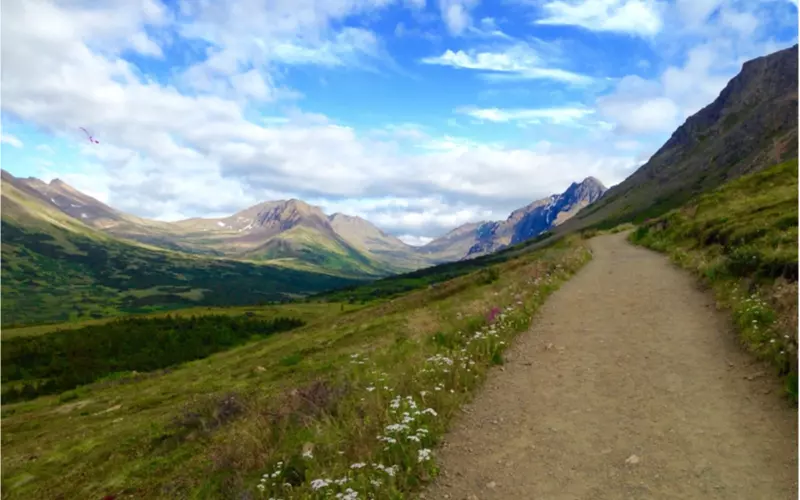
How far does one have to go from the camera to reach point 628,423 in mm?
10664

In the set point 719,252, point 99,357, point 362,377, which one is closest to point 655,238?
point 719,252

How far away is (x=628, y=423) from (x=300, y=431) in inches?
294

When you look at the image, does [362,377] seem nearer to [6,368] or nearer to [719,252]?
[719,252]

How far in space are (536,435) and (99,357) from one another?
4356 inches

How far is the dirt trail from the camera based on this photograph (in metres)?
8.52

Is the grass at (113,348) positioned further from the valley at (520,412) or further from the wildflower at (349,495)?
the wildflower at (349,495)

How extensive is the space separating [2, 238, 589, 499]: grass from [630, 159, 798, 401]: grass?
23.8ft

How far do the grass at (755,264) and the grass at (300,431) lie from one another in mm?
7244

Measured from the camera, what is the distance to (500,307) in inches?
874

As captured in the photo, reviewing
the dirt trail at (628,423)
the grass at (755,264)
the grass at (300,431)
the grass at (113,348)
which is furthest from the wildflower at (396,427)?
the grass at (113,348)

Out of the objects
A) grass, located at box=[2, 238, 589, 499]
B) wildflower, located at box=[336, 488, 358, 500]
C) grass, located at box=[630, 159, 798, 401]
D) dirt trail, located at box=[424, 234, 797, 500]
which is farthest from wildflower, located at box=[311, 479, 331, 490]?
grass, located at box=[630, 159, 798, 401]

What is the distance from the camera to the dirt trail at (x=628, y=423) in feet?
28.0

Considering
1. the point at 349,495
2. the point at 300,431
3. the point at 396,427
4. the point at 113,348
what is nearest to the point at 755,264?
the point at 396,427

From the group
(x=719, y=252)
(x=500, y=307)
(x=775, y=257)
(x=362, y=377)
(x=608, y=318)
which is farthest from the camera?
(x=719, y=252)
